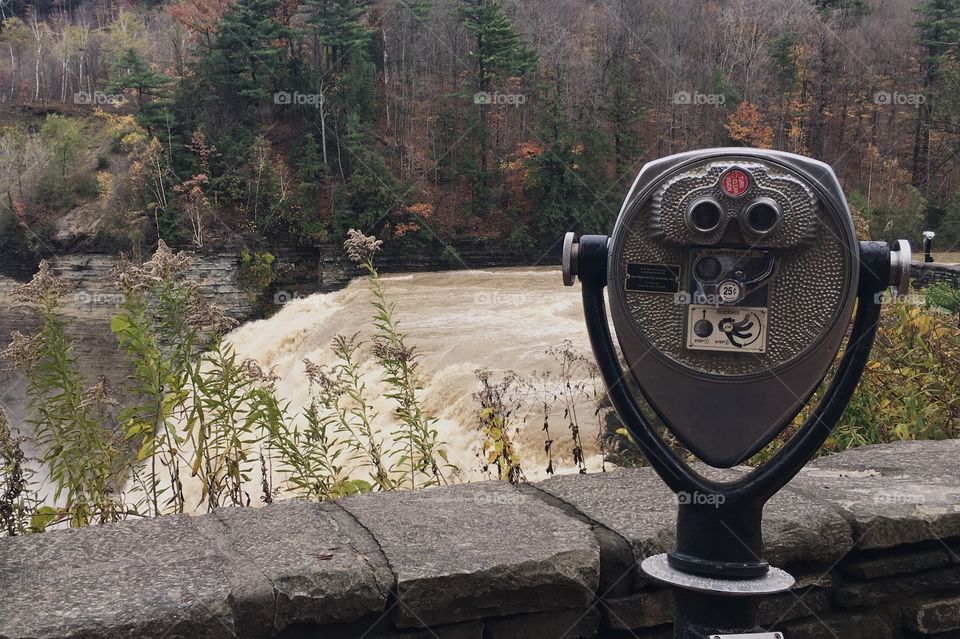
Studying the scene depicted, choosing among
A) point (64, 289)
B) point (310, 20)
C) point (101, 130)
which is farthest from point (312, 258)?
point (64, 289)

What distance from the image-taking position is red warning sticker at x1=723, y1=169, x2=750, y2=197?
1743 millimetres

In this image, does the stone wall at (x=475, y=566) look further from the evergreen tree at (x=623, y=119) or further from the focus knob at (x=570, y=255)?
the evergreen tree at (x=623, y=119)

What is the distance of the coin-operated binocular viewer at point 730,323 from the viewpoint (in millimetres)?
1748

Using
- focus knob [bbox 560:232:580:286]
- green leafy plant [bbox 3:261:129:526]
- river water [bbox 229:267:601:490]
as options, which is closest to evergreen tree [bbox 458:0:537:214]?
river water [bbox 229:267:601:490]

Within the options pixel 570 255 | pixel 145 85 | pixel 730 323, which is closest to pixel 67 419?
pixel 570 255

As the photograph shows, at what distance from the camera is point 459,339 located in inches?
500

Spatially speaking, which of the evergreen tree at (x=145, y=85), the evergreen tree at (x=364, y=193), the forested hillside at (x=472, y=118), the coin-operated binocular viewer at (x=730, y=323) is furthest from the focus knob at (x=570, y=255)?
the evergreen tree at (x=145, y=85)

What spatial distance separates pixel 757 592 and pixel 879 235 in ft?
77.0

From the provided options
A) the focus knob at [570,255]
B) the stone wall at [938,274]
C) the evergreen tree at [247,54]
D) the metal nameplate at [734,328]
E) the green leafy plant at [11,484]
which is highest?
the evergreen tree at [247,54]

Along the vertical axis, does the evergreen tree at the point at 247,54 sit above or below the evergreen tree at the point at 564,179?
above

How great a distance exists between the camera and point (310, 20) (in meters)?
27.1

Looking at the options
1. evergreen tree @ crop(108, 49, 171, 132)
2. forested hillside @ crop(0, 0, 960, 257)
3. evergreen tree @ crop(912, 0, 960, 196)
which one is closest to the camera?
forested hillside @ crop(0, 0, 960, 257)

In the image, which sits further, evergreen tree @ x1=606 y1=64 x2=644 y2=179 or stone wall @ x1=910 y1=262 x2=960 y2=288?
evergreen tree @ x1=606 y1=64 x2=644 y2=179

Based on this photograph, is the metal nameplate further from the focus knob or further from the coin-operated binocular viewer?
the focus knob
